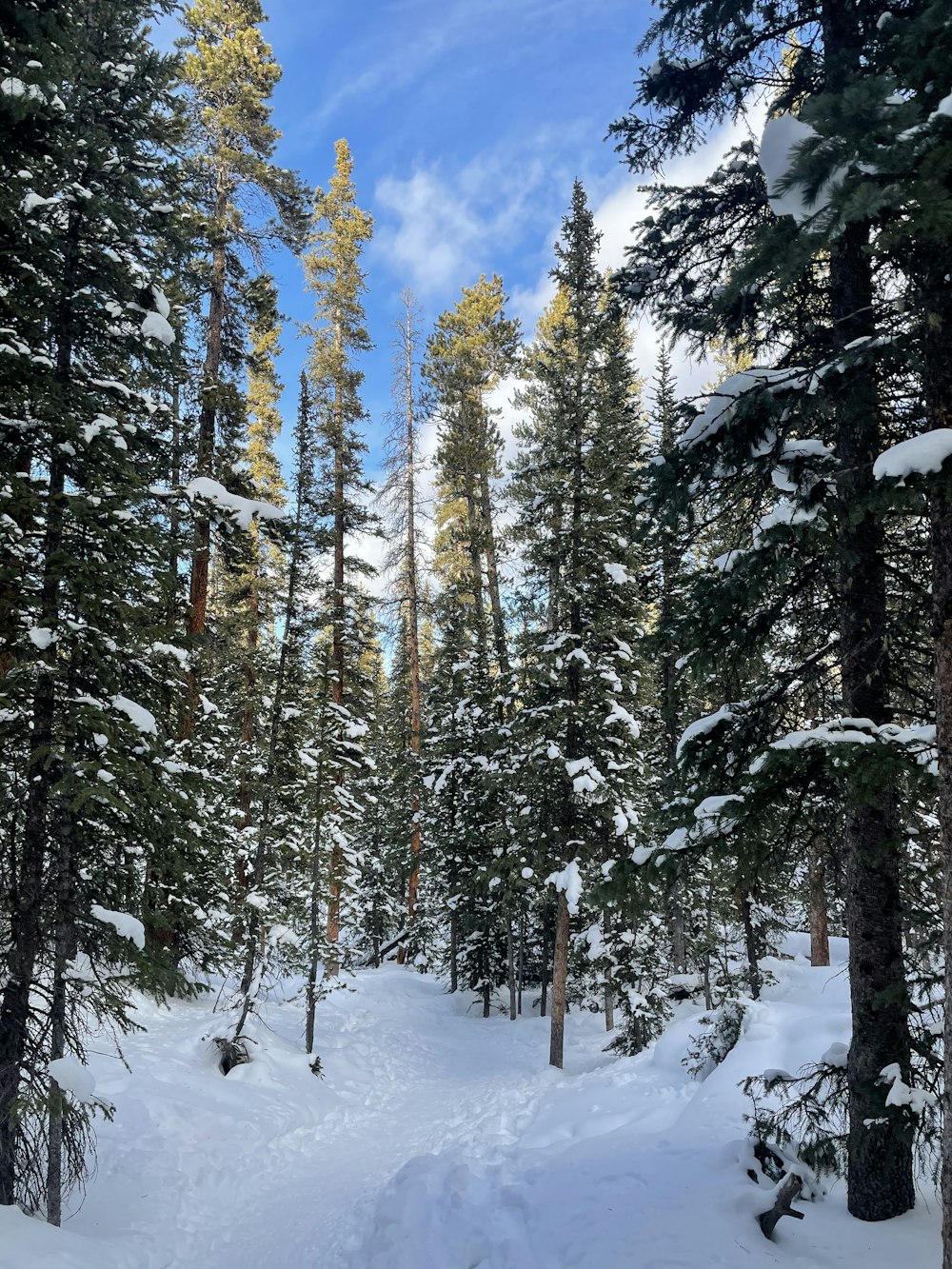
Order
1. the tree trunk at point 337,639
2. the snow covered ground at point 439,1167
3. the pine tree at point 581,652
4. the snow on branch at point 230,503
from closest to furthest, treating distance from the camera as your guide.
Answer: the snow covered ground at point 439,1167 → the snow on branch at point 230,503 → the pine tree at point 581,652 → the tree trunk at point 337,639

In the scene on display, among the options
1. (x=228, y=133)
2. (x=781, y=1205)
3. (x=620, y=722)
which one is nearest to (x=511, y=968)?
A: (x=620, y=722)

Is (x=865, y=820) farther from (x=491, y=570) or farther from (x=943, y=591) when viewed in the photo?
(x=491, y=570)

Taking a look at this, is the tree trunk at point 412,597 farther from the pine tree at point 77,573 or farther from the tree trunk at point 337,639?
the pine tree at point 77,573

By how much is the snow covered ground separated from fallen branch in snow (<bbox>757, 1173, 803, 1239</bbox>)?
99 millimetres

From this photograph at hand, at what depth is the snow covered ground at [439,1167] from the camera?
18.9 feet

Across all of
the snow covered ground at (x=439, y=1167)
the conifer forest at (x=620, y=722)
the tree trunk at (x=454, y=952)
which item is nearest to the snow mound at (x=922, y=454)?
the conifer forest at (x=620, y=722)

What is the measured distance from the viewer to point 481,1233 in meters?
6.68

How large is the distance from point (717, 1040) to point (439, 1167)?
4853mm

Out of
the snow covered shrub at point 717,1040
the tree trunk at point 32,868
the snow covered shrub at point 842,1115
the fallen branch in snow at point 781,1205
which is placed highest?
the tree trunk at point 32,868

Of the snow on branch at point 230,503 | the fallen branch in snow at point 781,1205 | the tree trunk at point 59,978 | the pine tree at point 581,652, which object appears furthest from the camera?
the pine tree at point 581,652

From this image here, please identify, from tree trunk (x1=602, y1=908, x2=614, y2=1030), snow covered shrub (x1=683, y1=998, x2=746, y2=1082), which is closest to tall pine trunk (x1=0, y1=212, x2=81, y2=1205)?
snow covered shrub (x1=683, y1=998, x2=746, y2=1082)

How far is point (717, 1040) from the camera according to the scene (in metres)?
10.8

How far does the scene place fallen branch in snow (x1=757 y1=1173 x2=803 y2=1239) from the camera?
5531 millimetres

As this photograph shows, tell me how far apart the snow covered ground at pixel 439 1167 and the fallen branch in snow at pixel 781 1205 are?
10 cm
